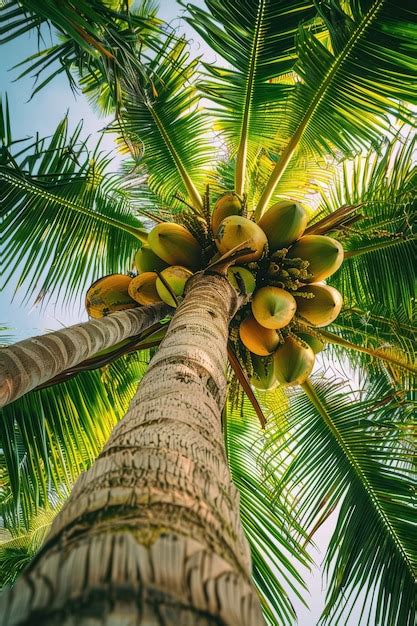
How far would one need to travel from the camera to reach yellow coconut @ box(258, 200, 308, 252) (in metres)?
2.38

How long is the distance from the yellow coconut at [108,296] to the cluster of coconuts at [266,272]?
12 cm

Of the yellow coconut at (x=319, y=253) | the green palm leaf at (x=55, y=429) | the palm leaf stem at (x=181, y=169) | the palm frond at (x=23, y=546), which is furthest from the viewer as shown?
the palm frond at (x=23, y=546)

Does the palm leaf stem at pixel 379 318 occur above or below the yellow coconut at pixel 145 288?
above

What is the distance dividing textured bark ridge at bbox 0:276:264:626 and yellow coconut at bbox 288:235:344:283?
65.9 inches

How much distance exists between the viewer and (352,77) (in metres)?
2.69

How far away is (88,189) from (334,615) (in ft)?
11.3

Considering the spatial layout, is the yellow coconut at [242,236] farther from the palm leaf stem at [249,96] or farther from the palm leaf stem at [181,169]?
the palm leaf stem at [181,169]

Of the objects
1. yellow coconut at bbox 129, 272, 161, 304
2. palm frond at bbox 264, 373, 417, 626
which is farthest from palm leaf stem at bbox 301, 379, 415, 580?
yellow coconut at bbox 129, 272, 161, 304

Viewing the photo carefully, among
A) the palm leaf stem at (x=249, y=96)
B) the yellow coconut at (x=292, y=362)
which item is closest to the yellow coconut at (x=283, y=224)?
the yellow coconut at (x=292, y=362)

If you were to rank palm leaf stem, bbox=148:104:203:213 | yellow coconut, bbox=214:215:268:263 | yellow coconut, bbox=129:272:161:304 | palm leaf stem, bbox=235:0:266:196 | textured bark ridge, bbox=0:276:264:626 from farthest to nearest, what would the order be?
palm leaf stem, bbox=148:104:203:213 → palm leaf stem, bbox=235:0:266:196 → yellow coconut, bbox=129:272:161:304 → yellow coconut, bbox=214:215:268:263 → textured bark ridge, bbox=0:276:264:626

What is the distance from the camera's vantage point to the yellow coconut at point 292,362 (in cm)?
242

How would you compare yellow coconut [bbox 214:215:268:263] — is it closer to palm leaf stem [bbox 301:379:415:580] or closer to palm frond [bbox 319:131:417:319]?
palm frond [bbox 319:131:417:319]

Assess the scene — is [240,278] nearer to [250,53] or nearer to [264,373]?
[264,373]

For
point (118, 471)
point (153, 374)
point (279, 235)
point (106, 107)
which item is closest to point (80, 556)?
point (118, 471)
